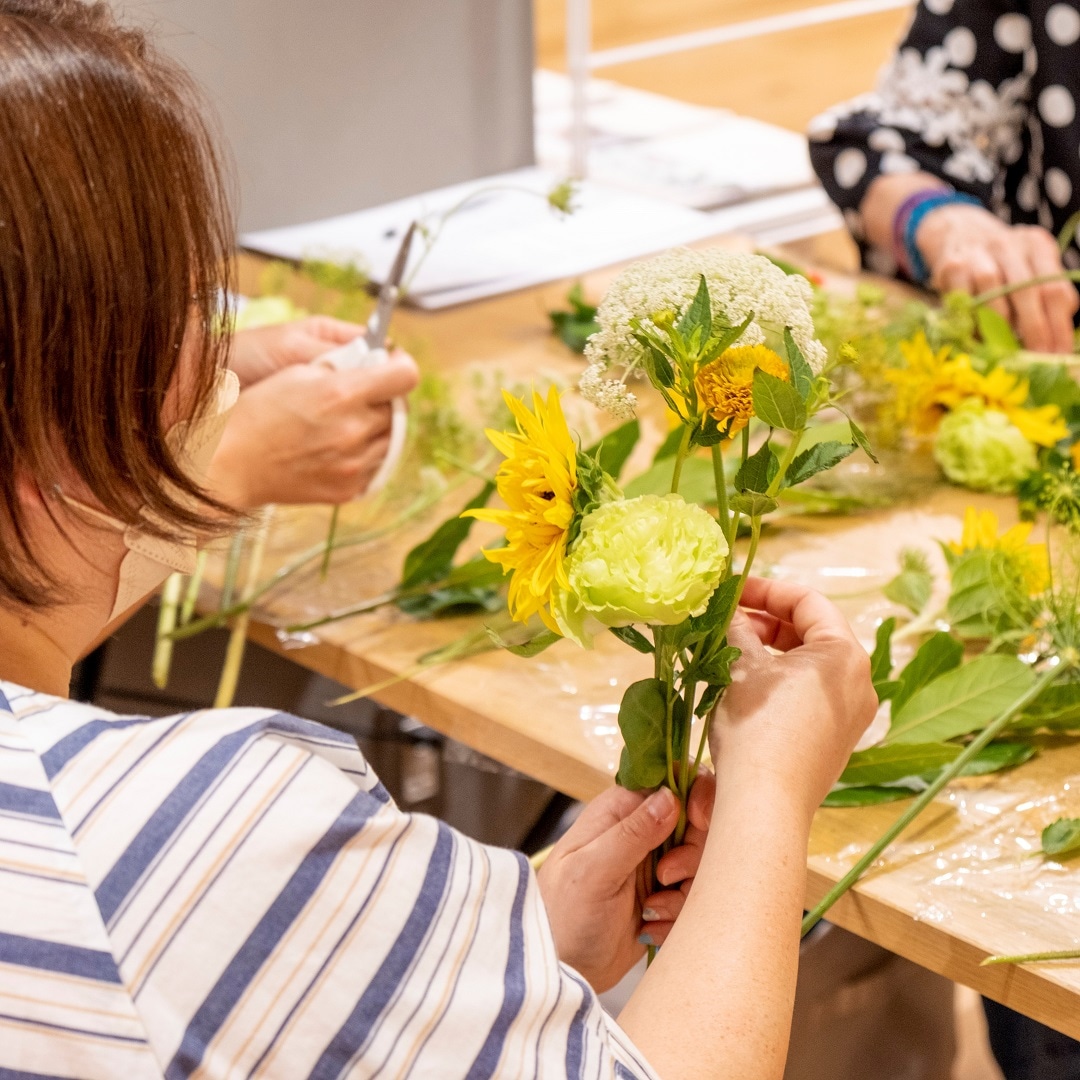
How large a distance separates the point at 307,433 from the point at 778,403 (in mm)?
617

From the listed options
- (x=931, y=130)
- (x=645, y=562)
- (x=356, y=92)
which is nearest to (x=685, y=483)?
(x=645, y=562)

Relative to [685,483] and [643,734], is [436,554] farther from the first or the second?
[643,734]

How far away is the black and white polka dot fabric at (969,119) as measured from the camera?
5.03 feet

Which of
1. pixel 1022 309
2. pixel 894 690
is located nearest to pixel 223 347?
pixel 894 690

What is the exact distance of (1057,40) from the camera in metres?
1.49

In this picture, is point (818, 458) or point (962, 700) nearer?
point (818, 458)

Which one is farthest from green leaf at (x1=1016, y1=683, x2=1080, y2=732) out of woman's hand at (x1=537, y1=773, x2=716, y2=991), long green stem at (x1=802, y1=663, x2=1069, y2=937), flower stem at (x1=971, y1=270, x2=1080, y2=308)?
flower stem at (x1=971, y1=270, x2=1080, y2=308)

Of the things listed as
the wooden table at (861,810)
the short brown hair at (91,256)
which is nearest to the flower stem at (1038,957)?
the wooden table at (861,810)

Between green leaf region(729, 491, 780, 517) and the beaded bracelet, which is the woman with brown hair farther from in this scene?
the beaded bracelet

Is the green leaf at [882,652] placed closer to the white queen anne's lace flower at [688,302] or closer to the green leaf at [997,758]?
the green leaf at [997,758]

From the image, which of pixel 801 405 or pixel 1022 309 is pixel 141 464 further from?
pixel 1022 309

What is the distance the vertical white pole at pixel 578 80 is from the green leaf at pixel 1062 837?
5.09 ft

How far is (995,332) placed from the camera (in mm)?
1255

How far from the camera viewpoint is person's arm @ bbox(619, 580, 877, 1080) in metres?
0.56
